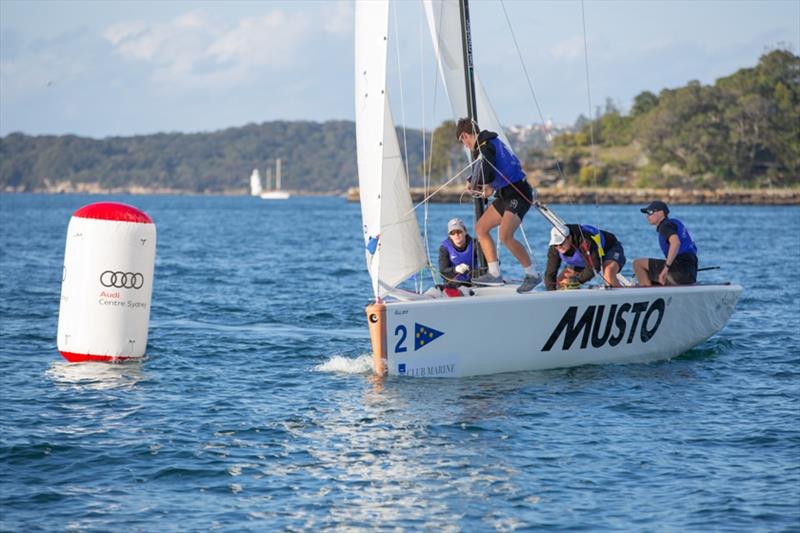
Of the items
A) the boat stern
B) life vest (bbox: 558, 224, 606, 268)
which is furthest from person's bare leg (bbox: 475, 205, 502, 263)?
the boat stern

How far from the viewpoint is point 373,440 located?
9.08 meters

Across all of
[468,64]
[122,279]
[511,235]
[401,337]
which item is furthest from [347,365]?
[468,64]

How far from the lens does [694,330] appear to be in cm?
1311

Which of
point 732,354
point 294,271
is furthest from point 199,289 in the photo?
point 732,354

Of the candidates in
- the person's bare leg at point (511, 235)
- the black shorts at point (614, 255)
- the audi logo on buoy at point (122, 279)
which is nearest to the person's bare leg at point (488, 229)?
the person's bare leg at point (511, 235)

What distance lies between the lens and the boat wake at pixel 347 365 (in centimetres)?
1223

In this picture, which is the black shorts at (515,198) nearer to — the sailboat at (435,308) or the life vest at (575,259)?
the sailboat at (435,308)

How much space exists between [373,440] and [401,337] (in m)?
2.03

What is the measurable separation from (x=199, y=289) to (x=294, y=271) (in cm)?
550

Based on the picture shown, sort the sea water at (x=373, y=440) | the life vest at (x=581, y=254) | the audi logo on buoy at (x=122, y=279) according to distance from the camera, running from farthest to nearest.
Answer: the life vest at (x=581, y=254), the audi logo on buoy at (x=122, y=279), the sea water at (x=373, y=440)

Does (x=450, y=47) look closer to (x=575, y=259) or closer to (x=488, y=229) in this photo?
(x=488, y=229)

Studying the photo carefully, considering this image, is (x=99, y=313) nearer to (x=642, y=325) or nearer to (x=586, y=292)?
(x=586, y=292)

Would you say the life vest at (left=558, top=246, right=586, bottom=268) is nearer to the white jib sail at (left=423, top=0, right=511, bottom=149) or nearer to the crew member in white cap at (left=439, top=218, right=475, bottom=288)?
the crew member in white cap at (left=439, top=218, right=475, bottom=288)

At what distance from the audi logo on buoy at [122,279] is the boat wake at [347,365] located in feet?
7.40
